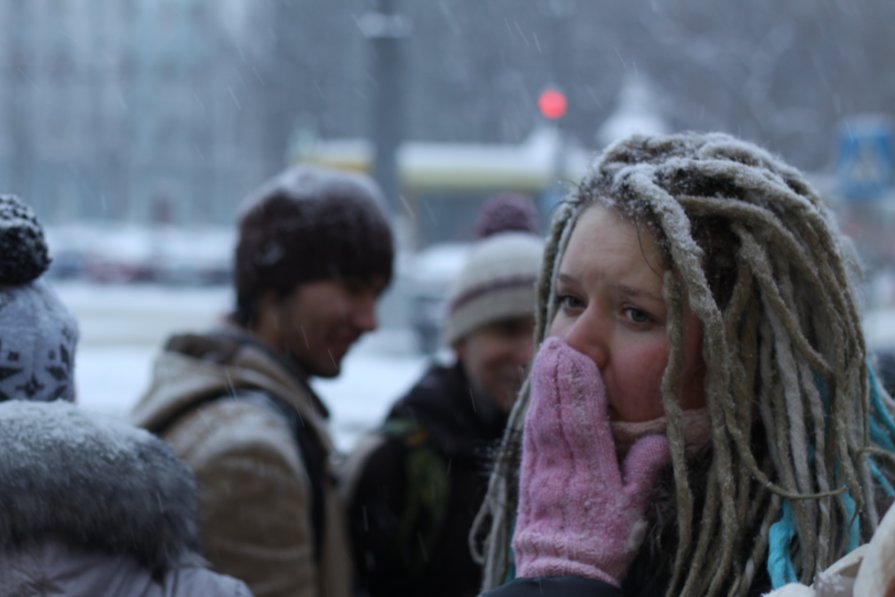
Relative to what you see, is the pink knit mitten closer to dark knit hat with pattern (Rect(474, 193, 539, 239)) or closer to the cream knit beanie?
the cream knit beanie

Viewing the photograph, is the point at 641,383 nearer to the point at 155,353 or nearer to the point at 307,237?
the point at 307,237

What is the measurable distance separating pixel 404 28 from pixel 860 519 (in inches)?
404

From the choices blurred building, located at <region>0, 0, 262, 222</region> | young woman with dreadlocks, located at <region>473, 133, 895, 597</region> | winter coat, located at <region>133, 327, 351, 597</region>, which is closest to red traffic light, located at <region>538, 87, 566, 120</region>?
winter coat, located at <region>133, 327, 351, 597</region>

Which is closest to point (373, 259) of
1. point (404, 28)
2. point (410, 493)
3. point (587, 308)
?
point (410, 493)

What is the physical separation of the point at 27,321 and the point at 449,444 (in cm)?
165

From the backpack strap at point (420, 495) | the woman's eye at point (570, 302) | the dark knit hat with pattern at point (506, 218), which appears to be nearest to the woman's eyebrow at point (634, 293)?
the woman's eye at point (570, 302)

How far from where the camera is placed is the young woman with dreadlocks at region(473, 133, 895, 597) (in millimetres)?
1693

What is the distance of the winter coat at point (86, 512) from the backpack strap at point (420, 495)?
1320 millimetres

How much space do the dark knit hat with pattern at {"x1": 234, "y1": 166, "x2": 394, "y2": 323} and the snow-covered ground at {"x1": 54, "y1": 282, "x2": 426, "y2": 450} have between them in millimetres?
1146

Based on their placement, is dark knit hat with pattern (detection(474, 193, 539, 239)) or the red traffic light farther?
the red traffic light

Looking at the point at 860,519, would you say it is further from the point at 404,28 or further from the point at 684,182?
the point at 404,28

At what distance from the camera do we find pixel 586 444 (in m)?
1.77

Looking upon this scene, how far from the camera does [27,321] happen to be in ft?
6.41

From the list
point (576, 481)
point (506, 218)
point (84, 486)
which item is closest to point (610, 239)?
point (576, 481)
